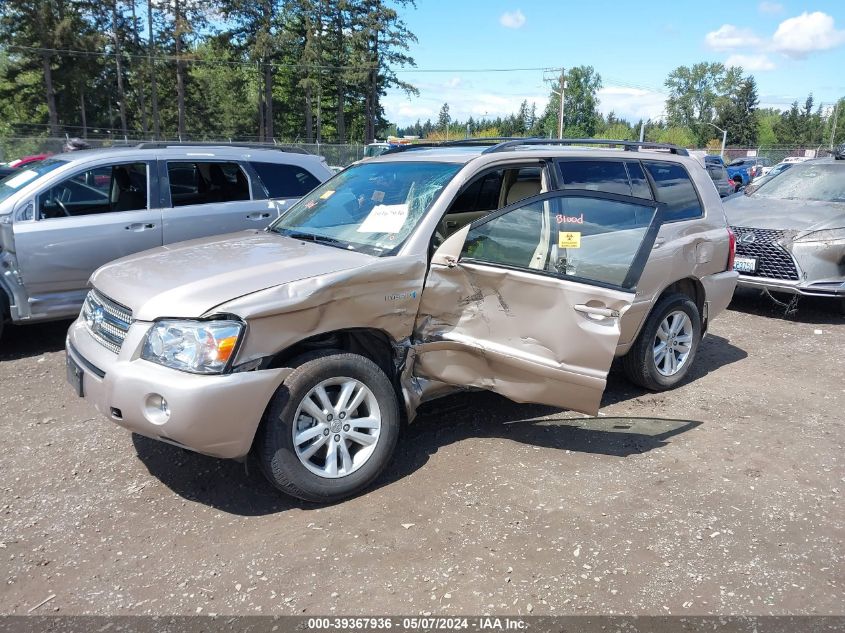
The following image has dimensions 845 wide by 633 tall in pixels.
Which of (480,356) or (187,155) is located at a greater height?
(187,155)

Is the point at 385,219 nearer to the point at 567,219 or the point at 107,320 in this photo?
the point at 567,219

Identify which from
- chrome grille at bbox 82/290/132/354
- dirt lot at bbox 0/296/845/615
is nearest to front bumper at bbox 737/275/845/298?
dirt lot at bbox 0/296/845/615

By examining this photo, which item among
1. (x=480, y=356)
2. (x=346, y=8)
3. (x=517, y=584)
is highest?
(x=346, y=8)

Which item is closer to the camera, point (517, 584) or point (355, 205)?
point (517, 584)

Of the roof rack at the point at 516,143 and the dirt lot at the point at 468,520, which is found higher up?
the roof rack at the point at 516,143

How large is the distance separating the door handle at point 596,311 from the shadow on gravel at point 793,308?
17.6 ft

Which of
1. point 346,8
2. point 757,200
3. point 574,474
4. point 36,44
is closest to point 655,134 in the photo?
point 346,8

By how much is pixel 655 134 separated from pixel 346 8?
238 feet

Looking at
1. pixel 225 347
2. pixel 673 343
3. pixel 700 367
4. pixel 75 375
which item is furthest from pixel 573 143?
pixel 75 375

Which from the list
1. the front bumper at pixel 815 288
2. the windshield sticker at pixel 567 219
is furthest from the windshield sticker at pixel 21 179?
the front bumper at pixel 815 288

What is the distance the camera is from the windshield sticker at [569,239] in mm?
3719

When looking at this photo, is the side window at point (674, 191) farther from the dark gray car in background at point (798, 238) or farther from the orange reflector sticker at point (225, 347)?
the orange reflector sticker at point (225, 347)

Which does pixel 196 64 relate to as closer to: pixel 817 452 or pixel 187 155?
pixel 187 155

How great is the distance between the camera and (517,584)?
2.87 meters
